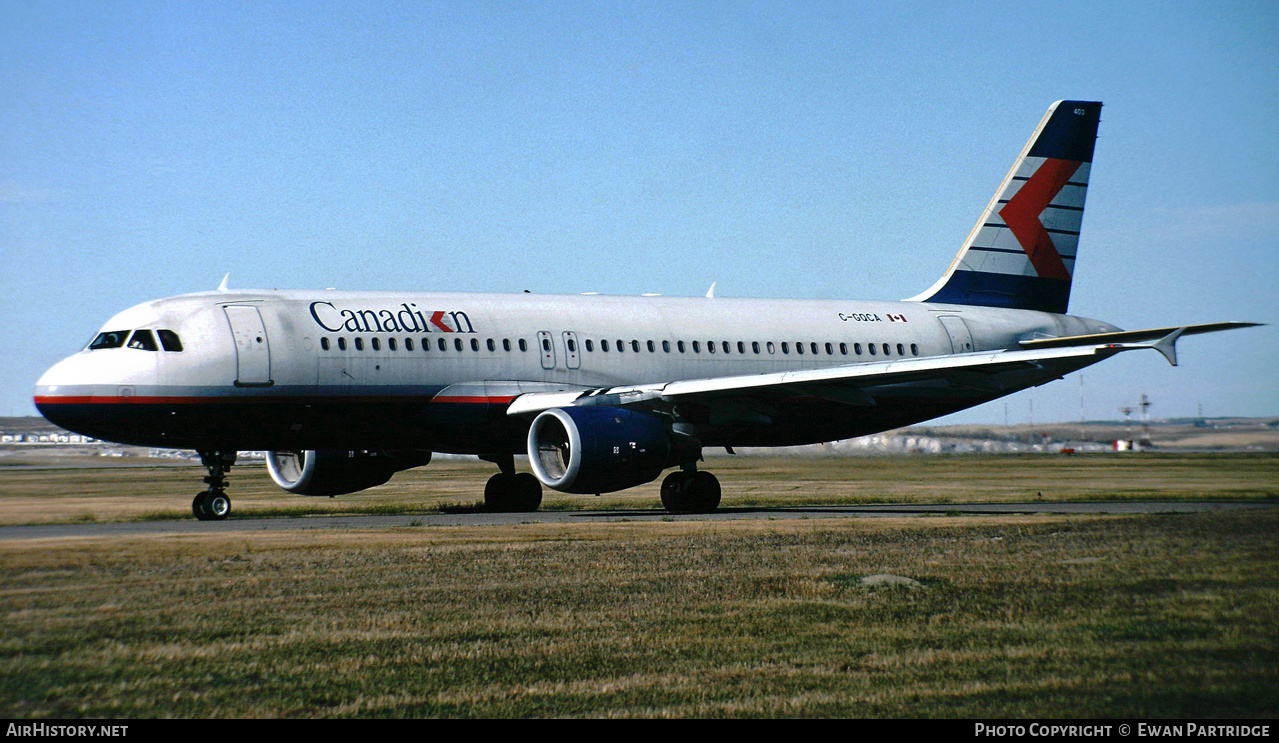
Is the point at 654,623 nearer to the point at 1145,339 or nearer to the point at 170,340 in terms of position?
the point at 170,340

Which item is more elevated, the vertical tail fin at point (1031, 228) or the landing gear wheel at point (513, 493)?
the vertical tail fin at point (1031, 228)

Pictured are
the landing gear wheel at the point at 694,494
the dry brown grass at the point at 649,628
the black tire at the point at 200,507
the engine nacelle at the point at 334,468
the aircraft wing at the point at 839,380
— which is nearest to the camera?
the dry brown grass at the point at 649,628

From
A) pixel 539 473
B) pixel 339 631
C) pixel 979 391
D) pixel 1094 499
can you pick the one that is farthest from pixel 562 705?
pixel 979 391

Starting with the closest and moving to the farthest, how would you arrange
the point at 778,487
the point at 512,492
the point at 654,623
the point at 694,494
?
the point at 654,623 → the point at 694,494 → the point at 512,492 → the point at 778,487

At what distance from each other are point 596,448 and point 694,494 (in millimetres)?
3565

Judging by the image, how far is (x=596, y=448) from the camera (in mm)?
21906

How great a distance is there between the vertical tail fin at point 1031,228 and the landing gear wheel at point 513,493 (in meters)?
11.6

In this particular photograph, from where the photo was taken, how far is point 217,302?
74.6 ft

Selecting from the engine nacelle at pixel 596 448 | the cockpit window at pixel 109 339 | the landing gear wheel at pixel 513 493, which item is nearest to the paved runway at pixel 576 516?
the engine nacelle at pixel 596 448

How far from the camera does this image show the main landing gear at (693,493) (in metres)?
24.8

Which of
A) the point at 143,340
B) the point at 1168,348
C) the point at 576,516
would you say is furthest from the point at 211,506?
the point at 1168,348

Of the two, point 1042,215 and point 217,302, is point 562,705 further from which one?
point 1042,215

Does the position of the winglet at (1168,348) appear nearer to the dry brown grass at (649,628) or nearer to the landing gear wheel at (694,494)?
the dry brown grass at (649,628)
